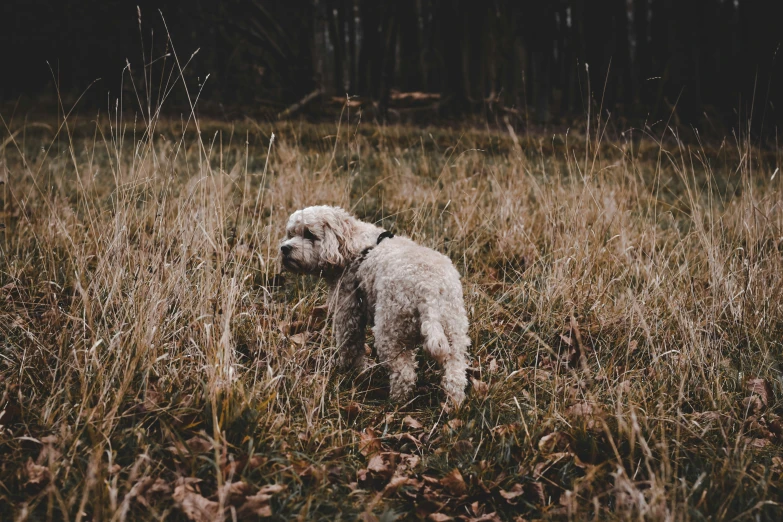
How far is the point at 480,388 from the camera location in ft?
8.85

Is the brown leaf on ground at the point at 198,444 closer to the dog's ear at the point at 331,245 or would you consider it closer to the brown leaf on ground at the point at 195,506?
the brown leaf on ground at the point at 195,506

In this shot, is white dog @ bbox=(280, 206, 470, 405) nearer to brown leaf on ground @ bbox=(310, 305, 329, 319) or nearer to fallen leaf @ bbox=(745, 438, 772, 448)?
brown leaf on ground @ bbox=(310, 305, 329, 319)

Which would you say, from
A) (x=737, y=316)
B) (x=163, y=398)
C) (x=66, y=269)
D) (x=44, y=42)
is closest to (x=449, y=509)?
(x=163, y=398)

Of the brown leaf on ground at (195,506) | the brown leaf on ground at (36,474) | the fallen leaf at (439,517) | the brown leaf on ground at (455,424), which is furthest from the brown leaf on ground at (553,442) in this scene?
the brown leaf on ground at (36,474)

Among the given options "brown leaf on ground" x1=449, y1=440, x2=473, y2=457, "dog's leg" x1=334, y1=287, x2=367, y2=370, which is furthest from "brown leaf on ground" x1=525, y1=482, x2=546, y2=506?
"dog's leg" x1=334, y1=287, x2=367, y2=370

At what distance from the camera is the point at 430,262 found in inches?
104

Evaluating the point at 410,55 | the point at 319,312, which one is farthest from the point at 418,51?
the point at 319,312

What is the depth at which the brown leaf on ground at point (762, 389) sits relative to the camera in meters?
2.67

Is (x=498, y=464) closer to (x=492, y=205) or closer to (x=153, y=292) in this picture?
(x=153, y=292)

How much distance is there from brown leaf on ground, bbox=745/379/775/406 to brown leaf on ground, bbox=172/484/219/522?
2.88m

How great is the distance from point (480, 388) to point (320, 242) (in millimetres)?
1359

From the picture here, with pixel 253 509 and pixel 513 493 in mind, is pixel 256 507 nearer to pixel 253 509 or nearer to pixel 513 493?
pixel 253 509

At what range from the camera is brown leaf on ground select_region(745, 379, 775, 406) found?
2666 mm

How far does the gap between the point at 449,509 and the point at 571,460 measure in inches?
25.5
